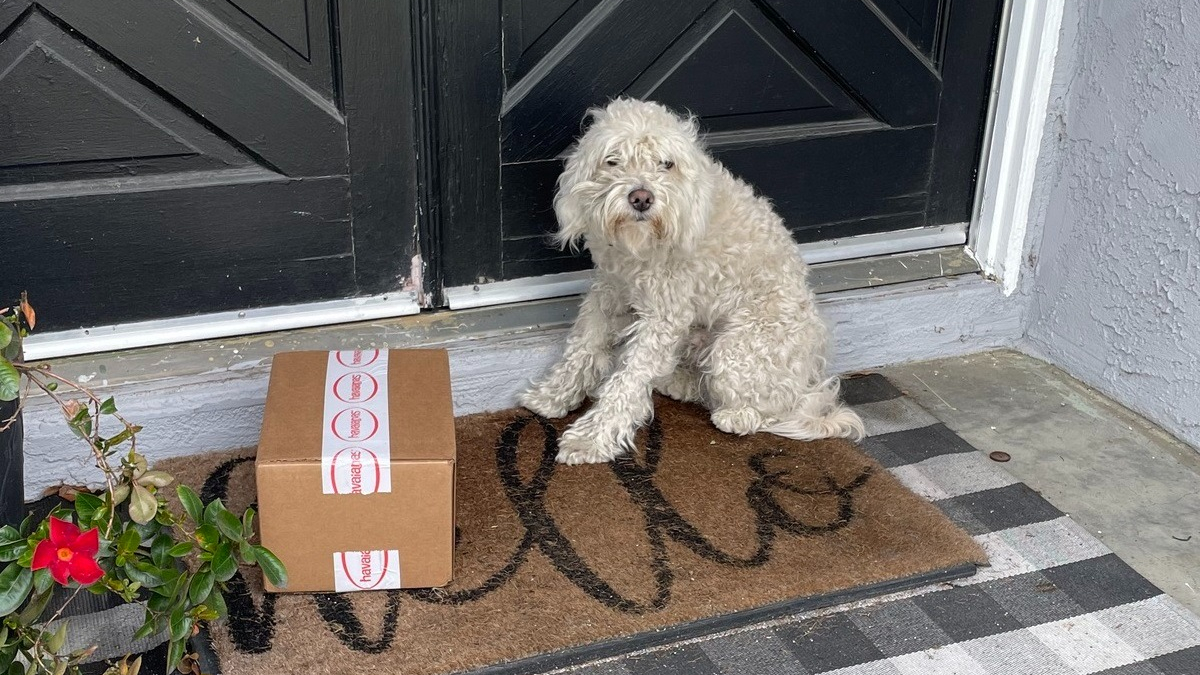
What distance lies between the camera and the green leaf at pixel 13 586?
1.90m

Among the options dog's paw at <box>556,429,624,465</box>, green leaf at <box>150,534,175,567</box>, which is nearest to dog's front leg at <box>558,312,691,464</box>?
dog's paw at <box>556,429,624,465</box>

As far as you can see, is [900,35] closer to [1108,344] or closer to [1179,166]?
[1179,166]

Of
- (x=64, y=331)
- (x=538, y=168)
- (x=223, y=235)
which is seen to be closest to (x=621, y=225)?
(x=538, y=168)

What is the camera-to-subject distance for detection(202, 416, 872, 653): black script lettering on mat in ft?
7.97

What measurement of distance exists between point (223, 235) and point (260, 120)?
32 cm

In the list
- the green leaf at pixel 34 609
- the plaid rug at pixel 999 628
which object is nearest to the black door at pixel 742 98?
the plaid rug at pixel 999 628

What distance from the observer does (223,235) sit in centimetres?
296

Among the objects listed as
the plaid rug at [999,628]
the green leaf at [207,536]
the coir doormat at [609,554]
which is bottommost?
the plaid rug at [999,628]

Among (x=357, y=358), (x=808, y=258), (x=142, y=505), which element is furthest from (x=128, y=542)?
(x=808, y=258)

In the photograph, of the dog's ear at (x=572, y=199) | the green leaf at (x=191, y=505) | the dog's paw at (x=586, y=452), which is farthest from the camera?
the dog's paw at (x=586, y=452)

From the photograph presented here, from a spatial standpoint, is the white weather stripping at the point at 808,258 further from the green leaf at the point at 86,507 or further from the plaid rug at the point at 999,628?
the green leaf at the point at 86,507

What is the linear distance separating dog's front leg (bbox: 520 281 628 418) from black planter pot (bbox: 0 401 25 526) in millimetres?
1399

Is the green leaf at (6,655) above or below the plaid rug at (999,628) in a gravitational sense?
above

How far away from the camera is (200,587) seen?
6.70 feet
